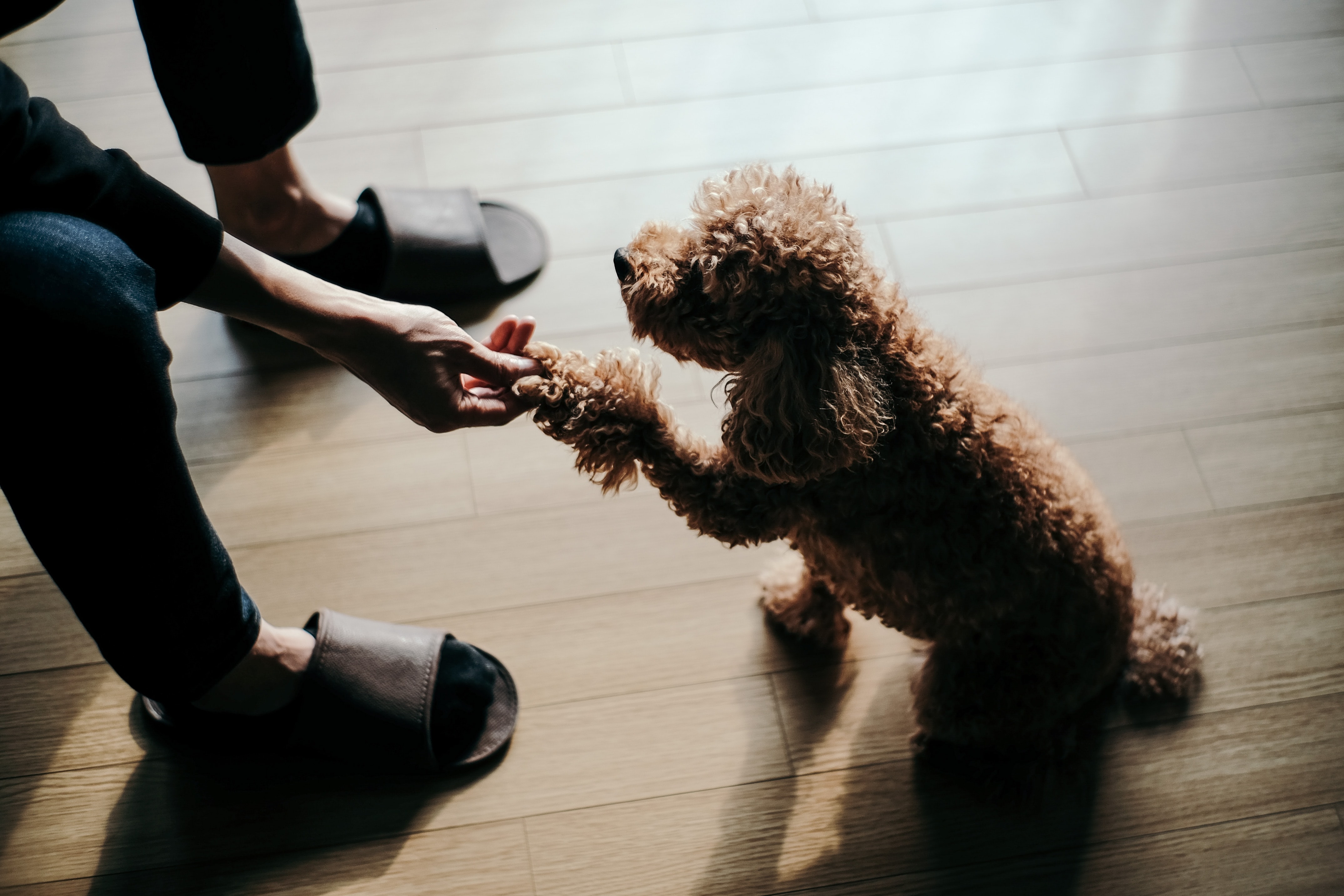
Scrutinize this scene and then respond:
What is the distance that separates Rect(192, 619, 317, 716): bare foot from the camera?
3.93 ft

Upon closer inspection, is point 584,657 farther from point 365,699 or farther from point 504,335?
point 504,335

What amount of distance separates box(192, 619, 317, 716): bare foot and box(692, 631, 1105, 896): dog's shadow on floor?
0.60 meters

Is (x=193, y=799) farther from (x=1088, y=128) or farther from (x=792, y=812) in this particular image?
(x=1088, y=128)

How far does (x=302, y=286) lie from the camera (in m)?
1.06

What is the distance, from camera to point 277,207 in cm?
153

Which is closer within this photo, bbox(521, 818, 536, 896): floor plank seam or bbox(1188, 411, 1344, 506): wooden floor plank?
bbox(521, 818, 536, 896): floor plank seam

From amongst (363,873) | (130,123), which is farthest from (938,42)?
(363,873)

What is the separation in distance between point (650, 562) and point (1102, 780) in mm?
710

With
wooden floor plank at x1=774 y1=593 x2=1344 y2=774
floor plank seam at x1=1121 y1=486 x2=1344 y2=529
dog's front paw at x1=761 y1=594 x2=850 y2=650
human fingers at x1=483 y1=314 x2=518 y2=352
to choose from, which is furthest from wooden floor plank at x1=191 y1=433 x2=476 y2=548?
floor plank seam at x1=1121 y1=486 x2=1344 y2=529

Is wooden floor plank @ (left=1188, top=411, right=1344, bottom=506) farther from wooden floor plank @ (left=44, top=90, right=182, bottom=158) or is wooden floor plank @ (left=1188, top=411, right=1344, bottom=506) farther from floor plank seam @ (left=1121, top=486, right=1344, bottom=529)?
wooden floor plank @ (left=44, top=90, right=182, bottom=158)

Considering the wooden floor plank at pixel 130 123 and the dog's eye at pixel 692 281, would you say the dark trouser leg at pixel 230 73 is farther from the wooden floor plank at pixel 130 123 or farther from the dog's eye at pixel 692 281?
the dog's eye at pixel 692 281

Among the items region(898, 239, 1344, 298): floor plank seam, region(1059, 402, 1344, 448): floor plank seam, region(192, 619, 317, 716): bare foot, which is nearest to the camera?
region(192, 619, 317, 716): bare foot

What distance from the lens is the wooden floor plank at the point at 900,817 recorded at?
125 centimetres

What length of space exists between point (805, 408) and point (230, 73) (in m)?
0.95
